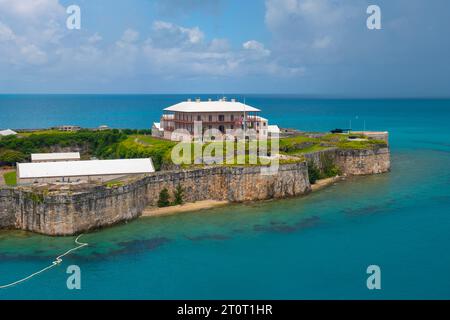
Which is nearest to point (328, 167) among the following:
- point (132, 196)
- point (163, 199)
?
point (163, 199)

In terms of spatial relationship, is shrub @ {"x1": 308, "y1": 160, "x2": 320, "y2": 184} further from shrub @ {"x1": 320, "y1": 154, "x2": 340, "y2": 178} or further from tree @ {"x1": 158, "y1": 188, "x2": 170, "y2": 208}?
tree @ {"x1": 158, "y1": 188, "x2": 170, "y2": 208}

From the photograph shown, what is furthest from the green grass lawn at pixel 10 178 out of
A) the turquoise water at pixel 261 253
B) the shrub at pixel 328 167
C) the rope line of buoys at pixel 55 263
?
the shrub at pixel 328 167

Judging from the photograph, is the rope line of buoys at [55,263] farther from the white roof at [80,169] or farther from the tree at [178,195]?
the white roof at [80,169]

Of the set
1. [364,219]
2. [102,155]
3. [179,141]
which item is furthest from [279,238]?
[102,155]

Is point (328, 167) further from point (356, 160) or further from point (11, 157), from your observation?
point (11, 157)

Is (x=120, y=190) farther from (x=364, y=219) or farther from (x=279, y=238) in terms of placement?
(x=364, y=219)

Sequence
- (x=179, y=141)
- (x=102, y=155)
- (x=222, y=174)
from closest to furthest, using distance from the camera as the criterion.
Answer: (x=222, y=174), (x=179, y=141), (x=102, y=155)

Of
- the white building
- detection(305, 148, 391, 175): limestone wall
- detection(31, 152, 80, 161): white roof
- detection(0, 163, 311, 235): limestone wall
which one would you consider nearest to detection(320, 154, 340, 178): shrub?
detection(305, 148, 391, 175): limestone wall
